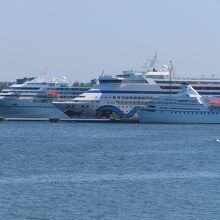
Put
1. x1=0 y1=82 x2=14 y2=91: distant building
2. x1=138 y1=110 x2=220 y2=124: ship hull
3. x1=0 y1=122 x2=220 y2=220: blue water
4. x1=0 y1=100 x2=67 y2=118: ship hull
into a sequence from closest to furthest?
x1=0 y1=122 x2=220 y2=220: blue water
x1=138 y1=110 x2=220 y2=124: ship hull
x1=0 y1=100 x2=67 y2=118: ship hull
x1=0 y1=82 x2=14 y2=91: distant building

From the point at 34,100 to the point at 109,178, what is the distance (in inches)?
2210

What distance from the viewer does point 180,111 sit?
265 ft

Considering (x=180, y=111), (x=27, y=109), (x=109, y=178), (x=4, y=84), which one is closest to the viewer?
(x=109, y=178)

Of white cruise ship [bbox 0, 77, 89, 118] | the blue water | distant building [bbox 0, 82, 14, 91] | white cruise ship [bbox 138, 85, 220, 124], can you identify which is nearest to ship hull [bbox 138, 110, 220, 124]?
white cruise ship [bbox 138, 85, 220, 124]

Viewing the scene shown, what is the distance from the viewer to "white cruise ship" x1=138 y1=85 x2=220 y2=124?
8100cm

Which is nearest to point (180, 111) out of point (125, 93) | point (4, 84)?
point (125, 93)

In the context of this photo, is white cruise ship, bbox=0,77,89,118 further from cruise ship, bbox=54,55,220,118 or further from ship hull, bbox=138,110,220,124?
ship hull, bbox=138,110,220,124

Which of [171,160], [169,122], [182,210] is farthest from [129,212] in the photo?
[169,122]

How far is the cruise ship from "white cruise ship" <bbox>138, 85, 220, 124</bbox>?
2.35m

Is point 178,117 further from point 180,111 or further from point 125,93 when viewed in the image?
point 125,93

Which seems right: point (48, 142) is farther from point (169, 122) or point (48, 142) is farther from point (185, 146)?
point (169, 122)

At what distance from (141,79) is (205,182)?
56.1m

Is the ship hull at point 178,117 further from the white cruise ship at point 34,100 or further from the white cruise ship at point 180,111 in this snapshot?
the white cruise ship at point 34,100

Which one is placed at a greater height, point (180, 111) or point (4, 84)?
point (4, 84)
